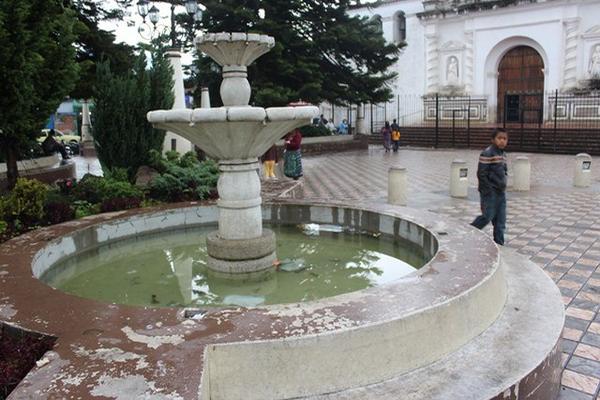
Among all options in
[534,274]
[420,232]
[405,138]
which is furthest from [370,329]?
[405,138]

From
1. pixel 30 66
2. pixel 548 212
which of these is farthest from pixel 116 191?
pixel 548 212

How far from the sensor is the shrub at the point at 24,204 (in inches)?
267

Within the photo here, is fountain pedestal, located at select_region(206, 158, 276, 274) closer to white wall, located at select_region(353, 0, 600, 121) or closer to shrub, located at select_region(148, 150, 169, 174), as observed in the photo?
shrub, located at select_region(148, 150, 169, 174)

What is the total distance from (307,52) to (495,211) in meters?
17.7

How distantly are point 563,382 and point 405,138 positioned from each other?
25.2 m

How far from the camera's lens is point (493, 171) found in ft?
A: 22.2

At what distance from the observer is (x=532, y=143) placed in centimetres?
2352

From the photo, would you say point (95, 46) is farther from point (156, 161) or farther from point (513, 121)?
point (513, 121)

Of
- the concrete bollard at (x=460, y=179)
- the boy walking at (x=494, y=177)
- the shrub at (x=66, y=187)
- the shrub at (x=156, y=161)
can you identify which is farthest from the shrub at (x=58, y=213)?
the concrete bollard at (x=460, y=179)

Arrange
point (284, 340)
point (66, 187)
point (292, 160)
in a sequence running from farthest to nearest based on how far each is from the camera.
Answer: point (292, 160) < point (66, 187) < point (284, 340)

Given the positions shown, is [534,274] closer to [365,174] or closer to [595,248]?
[595,248]

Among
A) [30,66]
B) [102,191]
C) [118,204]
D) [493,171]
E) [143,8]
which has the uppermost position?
[143,8]

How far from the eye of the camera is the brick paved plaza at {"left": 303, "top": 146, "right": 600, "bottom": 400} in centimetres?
445

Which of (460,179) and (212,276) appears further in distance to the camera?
(460,179)
